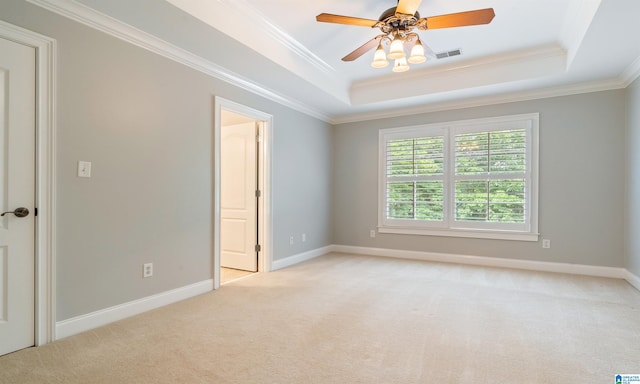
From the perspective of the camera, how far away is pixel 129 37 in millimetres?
2801

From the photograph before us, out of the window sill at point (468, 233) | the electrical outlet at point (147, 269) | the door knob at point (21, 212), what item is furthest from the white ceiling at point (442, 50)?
the electrical outlet at point (147, 269)

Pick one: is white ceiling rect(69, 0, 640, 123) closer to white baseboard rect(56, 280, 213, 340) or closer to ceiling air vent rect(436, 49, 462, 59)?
ceiling air vent rect(436, 49, 462, 59)

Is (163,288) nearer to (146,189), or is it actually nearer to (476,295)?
(146,189)

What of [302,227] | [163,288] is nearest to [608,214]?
[302,227]

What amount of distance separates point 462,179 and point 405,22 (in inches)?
120

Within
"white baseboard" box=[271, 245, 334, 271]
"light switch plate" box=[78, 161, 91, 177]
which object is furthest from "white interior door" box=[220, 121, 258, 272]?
"light switch plate" box=[78, 161, 91, 177]

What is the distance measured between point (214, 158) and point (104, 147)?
117cm

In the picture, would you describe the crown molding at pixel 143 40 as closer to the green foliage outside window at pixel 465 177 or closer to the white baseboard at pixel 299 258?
the white baseboard at pixel 299 258

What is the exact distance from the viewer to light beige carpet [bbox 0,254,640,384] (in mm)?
1943

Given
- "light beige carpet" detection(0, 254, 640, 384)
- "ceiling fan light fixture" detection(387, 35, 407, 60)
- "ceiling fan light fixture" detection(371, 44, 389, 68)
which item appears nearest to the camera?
"light beige carpet" detection(0, 254, 640, 384)

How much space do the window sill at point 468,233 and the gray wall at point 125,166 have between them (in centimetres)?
316

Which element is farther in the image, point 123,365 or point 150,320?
point 150,320

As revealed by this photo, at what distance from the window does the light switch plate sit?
4.22 m

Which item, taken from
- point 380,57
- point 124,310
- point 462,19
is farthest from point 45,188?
point 462,19
